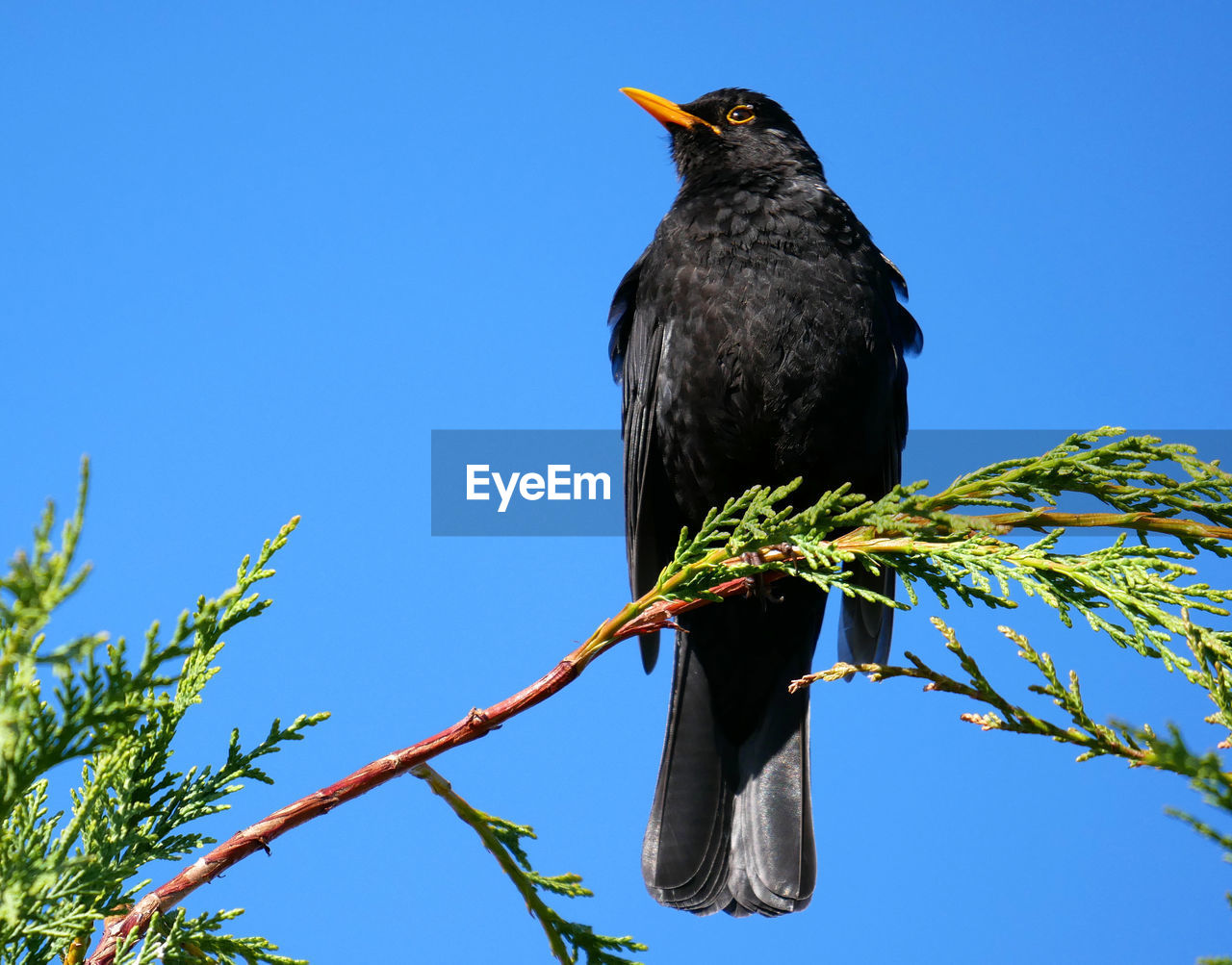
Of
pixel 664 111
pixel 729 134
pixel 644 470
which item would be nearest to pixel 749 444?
pixel 644 470

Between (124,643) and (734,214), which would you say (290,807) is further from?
(734,214)

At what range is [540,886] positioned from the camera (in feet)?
6.82

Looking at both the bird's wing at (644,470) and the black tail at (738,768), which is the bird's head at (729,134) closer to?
the bird's wing at (644,470)

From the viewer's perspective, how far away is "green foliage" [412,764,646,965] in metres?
2.02

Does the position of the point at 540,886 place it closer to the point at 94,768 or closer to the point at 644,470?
the point at 94,768

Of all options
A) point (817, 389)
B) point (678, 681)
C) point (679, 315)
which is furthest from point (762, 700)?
point (679, 315)

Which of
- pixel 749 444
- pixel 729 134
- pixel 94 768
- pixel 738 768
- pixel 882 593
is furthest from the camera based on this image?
pixel 729 134

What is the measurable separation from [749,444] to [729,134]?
152 centimetres

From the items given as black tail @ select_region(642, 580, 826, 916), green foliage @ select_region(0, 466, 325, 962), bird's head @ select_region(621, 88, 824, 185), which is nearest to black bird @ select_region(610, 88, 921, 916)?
black tail @ select_region(642, 580, 826, 916)

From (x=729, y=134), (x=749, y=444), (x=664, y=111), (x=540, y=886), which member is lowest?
(x=540, y=886)

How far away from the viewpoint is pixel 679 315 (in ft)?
10.8

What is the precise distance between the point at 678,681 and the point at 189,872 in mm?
1987

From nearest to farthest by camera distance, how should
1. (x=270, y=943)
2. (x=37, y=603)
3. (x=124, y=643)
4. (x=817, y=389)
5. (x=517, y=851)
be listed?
1. (x=37, y=603)
2. (x=124, y=643)
3. (x=270, y=943)
4. (x=517, y=851)
5. (x=817, y=389)

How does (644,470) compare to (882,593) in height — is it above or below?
above
